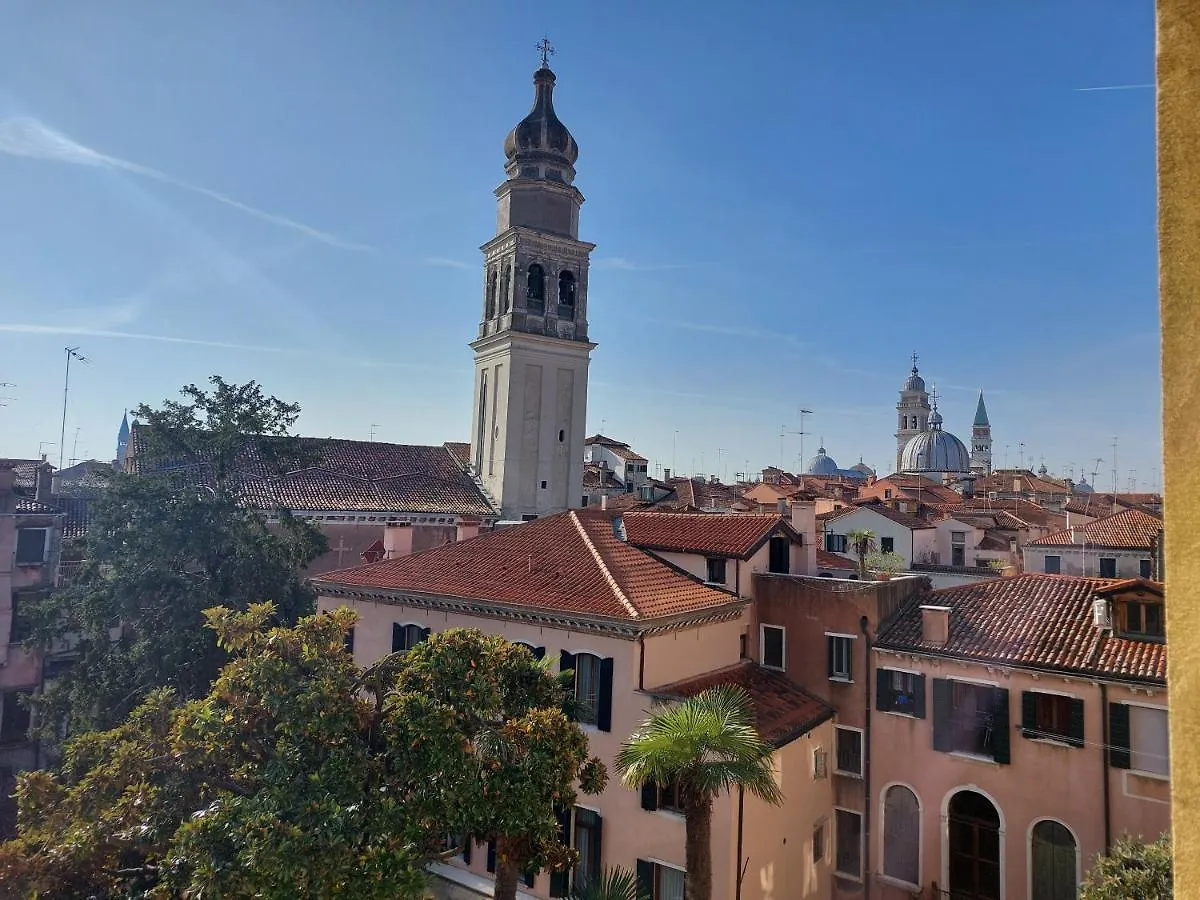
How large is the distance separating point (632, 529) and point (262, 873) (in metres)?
13.5

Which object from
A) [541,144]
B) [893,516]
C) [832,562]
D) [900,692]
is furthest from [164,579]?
[893,516]

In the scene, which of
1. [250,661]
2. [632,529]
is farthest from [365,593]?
[250,661]

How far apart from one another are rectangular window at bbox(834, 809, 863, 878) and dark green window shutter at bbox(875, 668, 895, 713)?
234 cm

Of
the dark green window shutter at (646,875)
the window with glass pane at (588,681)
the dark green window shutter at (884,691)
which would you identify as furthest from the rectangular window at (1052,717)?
the window with glass pane at (588,681)

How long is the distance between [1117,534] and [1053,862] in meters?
19.0

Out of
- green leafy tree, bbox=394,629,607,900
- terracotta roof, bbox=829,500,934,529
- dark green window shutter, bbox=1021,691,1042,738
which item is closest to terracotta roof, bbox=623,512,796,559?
dark green window shutter, bbox=1021,691,1042,738

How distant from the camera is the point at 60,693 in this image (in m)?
18.1

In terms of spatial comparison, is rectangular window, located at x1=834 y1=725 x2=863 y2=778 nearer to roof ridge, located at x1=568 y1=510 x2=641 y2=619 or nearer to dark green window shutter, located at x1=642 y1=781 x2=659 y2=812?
dark green window shutter, located at x1=642 y1=781 x2=659 y2=812

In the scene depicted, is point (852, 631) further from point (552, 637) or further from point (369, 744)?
point (369, 744)

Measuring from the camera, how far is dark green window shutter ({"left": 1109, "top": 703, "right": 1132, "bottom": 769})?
12.7 meters

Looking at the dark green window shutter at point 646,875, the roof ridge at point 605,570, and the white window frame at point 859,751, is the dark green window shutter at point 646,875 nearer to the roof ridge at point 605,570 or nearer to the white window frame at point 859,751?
the roof ridge at point 605,570

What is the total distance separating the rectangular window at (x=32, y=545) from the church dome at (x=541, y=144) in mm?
22160

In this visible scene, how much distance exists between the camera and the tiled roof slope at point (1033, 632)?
13312mm

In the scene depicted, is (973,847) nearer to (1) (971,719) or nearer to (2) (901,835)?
(2) (901,835)
